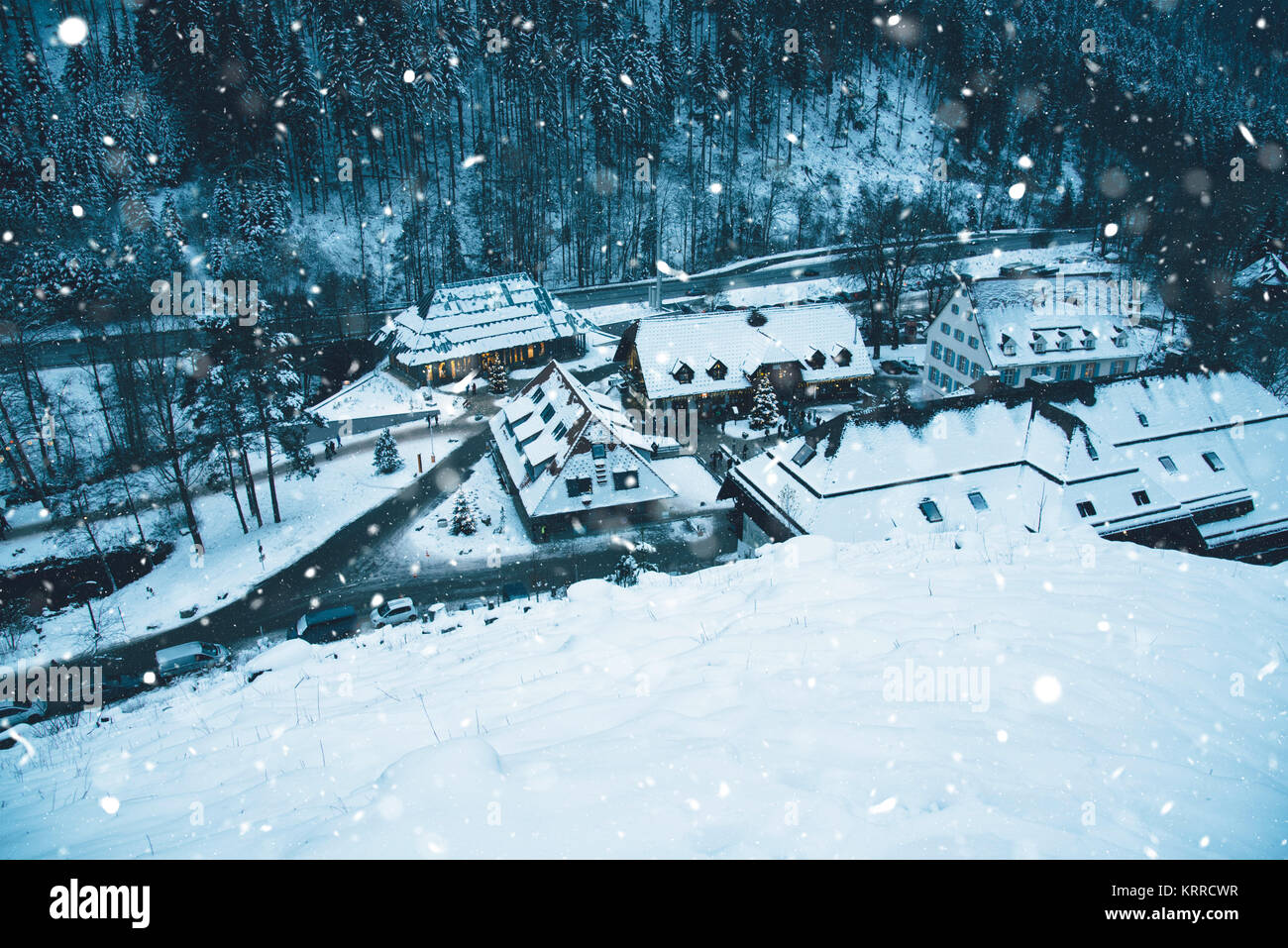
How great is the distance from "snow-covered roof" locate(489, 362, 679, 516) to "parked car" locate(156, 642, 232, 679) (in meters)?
12.2

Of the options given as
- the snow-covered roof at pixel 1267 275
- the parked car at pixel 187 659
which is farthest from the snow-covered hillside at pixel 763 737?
the snow-covered roof at pixel 1267 275

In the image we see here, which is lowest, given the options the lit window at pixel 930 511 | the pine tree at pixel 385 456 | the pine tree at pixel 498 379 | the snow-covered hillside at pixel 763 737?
the lit window at pixel 930 511

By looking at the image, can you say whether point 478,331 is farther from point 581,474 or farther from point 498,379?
point 581,474

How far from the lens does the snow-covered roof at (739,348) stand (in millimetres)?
41719

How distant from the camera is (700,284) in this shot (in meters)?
67.6

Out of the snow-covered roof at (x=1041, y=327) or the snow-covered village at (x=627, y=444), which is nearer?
the snow-covered village at (x=627, y=444)

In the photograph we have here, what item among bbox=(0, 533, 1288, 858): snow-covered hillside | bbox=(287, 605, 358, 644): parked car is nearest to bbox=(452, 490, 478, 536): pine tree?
bbox=(287, 605, 358, 644): parked car

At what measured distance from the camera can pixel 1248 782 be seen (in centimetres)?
502

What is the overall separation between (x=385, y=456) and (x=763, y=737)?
1283 inches

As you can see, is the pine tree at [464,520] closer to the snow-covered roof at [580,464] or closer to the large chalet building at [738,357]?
the snow-covered roof at [580,464]

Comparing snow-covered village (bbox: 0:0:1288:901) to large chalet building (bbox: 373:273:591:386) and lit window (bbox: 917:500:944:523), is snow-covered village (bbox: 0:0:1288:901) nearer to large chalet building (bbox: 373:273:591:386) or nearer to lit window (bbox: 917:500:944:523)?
lit window (bbox: 917:500:944:523)

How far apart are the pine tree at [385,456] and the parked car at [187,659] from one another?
13868 mm
